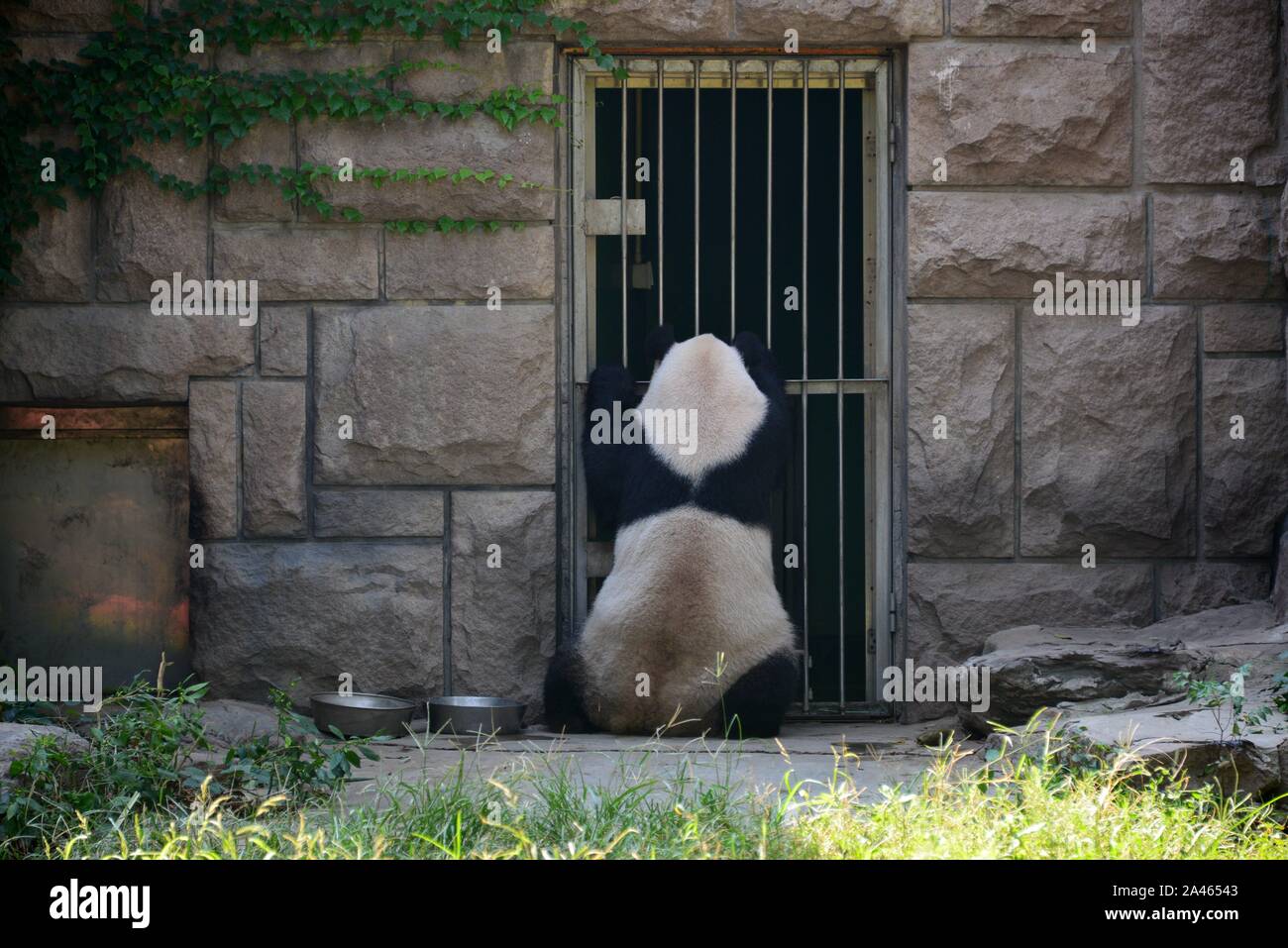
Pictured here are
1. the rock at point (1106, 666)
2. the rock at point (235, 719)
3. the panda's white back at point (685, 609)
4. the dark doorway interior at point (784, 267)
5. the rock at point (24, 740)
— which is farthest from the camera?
the dark doorway interior at point (784, 267)

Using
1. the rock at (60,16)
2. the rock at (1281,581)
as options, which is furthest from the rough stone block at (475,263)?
the rock at (1281,581)

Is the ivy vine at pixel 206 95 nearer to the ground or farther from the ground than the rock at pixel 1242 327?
farther from the ground

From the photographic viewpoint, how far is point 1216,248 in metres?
5.61

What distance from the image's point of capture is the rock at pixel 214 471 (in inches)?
221

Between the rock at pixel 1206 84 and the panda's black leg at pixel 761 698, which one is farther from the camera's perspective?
the rock at pixel 1206 84

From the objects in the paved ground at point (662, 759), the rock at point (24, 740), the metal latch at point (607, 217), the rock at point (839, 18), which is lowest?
the paved ground at point (662, 759)

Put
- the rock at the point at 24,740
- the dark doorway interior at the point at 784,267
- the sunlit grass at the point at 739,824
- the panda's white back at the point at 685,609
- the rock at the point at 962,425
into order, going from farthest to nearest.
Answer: the dark doorway interior at the point at 784,267 < the rock at the point at 962,425 < the panda's white back at the point at 685,609 < the rock at the point at 24,740 < the sunlit grass at the point at 739,824

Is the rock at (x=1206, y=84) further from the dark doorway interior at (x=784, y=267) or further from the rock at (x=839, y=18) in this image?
the dark doorway interior at (x=784, y=267)

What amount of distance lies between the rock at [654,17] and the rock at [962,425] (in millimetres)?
1437

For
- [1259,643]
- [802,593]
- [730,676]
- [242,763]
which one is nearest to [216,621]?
[242,763]

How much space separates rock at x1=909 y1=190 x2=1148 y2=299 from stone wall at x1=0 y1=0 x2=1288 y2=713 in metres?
0.01

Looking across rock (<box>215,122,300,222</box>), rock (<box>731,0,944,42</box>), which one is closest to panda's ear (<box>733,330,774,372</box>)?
rock (<box>731,0,944,42</box>)

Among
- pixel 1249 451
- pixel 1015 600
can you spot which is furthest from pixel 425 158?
pixel 1249 451

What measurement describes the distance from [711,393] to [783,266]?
2328 millimetres
